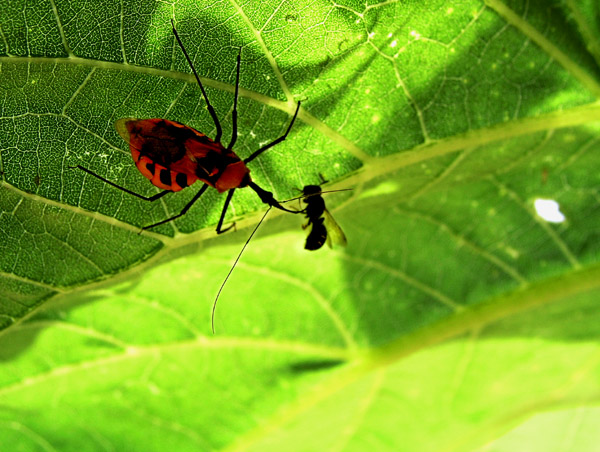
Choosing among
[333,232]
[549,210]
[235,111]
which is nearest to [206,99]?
[235,111]

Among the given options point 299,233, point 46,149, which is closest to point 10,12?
point 46,149

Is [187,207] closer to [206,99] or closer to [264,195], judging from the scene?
[264,195]

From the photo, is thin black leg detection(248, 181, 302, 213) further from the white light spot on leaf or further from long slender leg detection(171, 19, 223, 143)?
the white light spot on leaf

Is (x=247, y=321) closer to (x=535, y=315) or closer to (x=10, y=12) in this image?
(x=535, y=315)

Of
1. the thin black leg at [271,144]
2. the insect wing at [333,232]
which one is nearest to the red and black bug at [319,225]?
the insect wing at [333,232]

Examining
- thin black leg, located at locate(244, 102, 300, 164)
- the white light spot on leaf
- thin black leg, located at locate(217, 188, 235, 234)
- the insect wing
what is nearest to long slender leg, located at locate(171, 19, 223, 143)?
thin black leg, located at locate(244, 102, 300, 164)
